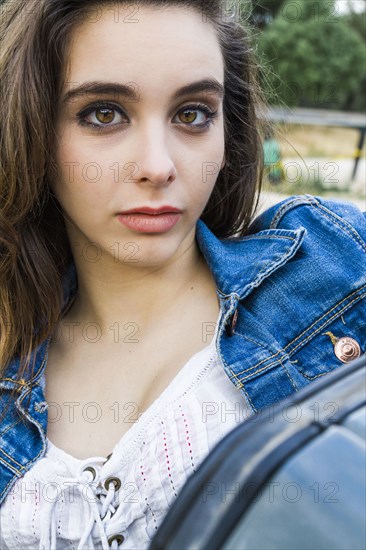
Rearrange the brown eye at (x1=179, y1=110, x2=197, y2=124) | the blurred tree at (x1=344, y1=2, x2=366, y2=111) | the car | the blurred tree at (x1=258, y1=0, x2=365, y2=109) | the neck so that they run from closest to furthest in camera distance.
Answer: the car → the brown eye at (x1=179, y1=110, x2=197, y2=124) → the neck → the blurred tree at (x1=258, y1=0, x2=365, y2=109) → the blurred tree at (x1=344, y1=2, x2=366, y2=111)

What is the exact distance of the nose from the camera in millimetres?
1485

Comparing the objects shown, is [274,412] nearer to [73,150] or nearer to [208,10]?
[73,150]

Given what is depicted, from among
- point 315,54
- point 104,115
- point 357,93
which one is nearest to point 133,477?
point 104,115

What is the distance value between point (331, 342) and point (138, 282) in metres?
0.54

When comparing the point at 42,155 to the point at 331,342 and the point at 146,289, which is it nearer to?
the point at 146,289

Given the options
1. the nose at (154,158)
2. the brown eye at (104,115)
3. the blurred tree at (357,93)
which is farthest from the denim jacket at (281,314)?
the blurred tree at (357,93)

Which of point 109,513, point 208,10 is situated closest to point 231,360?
point 109,513

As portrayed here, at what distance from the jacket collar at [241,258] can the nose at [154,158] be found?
1.08 feet

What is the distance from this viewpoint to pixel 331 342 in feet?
5.21

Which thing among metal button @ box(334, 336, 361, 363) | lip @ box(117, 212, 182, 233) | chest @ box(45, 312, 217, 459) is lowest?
chest @ box(45, 312, 217, 459)

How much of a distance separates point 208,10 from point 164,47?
302mm

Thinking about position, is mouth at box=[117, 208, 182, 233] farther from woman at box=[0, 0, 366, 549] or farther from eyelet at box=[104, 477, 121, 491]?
eyelet at box=[104, 477, 121, 491]

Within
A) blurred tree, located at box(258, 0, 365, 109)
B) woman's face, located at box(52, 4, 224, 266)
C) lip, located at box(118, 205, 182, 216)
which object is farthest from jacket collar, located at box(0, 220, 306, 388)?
blurred tree, located at box(258, 0, 365, 109)

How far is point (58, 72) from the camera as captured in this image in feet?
5.32
